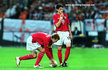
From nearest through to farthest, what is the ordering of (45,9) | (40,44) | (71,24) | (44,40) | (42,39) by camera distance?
(44,40), (42,39), (40,44), (71,24), (45,9)

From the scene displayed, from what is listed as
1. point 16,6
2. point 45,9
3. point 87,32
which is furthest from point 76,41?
point 16,6

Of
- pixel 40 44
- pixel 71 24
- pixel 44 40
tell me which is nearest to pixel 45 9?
pixel 71 24

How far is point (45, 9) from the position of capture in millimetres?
26328

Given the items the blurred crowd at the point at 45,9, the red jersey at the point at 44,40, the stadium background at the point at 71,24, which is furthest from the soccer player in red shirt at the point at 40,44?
the stadium background at the point at 71,24

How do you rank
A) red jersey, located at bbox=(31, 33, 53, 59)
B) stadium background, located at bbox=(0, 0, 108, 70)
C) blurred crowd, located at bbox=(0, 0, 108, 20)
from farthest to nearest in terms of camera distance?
stadium background, located at bbox=(0, 0, 108, 70), blurred crowd, located at bbox=(0, 0, 108, 20), red jersey, located at bbox=(31, 33, 53, 59)

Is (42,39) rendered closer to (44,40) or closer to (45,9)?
(44,40)

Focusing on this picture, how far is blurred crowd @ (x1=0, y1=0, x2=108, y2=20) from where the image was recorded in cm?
2354

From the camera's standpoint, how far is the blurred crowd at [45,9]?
23.5 m

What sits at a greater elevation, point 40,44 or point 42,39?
point 42,39

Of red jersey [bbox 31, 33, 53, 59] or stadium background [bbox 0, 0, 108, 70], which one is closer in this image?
red jersey [bbox 31, 33, 53, 59]

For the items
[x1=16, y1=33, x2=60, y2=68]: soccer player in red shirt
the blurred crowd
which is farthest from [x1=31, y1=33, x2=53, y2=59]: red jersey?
the blurred crowd

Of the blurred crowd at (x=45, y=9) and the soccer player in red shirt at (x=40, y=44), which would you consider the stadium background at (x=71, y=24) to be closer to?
the blurred crowd at (x=45, y=9)

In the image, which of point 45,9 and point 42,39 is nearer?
point 42,39

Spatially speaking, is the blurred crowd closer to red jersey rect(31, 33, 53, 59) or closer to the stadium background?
the stadium background
